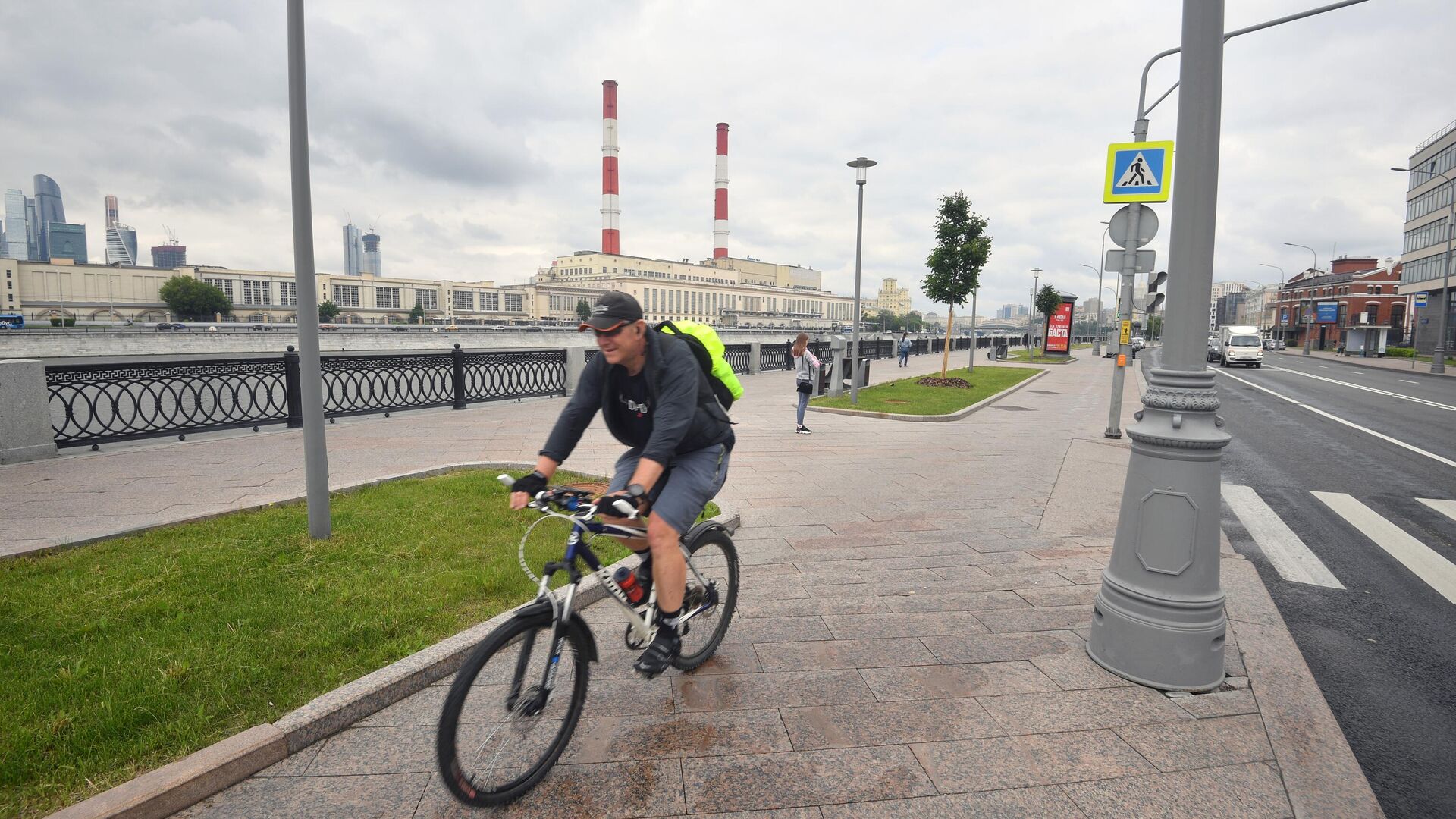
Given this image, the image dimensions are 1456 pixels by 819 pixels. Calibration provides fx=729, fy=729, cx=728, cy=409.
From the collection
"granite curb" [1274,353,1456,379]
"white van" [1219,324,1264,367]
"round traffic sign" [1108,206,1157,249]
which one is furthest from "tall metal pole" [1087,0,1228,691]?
"white van" [1219,324,1264,367]

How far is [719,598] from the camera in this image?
382cm

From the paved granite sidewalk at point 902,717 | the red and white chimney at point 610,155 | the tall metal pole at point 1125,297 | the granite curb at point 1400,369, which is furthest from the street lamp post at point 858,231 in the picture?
the red and white chimney at point 610,155

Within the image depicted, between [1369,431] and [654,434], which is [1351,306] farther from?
[654,434]

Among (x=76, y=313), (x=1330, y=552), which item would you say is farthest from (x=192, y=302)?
(x=1330, y=552)

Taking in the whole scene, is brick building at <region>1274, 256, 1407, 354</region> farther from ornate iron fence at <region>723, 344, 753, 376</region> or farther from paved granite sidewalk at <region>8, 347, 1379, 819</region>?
paved granite sidewalk at <region>8, 347, 1379, 819</region>

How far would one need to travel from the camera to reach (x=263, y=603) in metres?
4.10

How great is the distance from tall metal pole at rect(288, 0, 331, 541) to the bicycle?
324 centimetres

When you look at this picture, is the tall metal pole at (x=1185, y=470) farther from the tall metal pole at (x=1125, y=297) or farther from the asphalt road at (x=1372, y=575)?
the tall metal pole at (x=1125, y=297)

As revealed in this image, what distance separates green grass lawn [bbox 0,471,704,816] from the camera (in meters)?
2.83

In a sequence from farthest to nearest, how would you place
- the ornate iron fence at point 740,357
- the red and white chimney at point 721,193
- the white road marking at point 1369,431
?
the red and white chimney at point 721,193, the ornate iron fence at point 740,357, the white road marking at point 1369,431

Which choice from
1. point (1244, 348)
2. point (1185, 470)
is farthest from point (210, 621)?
point (1244, 348)

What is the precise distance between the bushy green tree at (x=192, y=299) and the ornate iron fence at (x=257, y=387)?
3223 inches

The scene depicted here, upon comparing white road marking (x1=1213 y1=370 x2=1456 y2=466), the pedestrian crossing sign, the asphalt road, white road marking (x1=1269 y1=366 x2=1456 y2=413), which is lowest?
the asphalt road

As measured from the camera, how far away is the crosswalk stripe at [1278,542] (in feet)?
18.0
